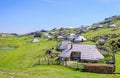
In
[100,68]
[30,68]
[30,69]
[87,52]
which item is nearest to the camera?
[30,69]

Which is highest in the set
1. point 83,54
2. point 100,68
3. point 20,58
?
point 83,54

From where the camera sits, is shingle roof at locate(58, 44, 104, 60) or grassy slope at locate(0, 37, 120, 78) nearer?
grassy slope at locate(0, 37, 120, 78)

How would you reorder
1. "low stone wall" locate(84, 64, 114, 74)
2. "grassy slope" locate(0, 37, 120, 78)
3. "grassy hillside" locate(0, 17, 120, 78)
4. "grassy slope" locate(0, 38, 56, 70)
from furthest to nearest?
"grassy slope" locate(0, 38, 56, 70), "low stone wall" locate(84, 64, 114, 74), "grassy hillside" locate(0, 17, 120, 78), "grassy slope" locate(0, 37, 120, 78)

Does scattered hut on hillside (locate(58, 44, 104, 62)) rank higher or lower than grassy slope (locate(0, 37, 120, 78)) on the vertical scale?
higher

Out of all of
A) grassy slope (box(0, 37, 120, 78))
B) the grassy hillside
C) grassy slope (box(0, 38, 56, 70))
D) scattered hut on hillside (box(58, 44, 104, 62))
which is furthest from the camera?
grassy slope (box(0, 38, 56, 70))

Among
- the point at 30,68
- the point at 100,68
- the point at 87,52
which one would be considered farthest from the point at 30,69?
the point at 87,52

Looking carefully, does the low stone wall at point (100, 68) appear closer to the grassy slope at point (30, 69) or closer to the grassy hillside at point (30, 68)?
the grassy hillside at point (30, 68)

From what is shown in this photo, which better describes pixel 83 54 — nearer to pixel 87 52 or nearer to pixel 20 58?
pixel 87 52

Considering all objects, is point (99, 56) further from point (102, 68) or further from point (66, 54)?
point (102, 68)

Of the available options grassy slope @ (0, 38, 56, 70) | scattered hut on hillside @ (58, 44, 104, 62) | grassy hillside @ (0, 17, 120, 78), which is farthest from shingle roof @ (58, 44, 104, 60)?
grassy slope @ (0, 38, 56, 70)

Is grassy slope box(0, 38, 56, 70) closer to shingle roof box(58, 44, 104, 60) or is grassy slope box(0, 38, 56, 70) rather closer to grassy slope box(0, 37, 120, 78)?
grassy slope box(0, 37, 120, 78)

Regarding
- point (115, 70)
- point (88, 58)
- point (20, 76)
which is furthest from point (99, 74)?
point (20, 76)

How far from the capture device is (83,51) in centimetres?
6819

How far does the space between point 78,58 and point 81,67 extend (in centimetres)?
1316
